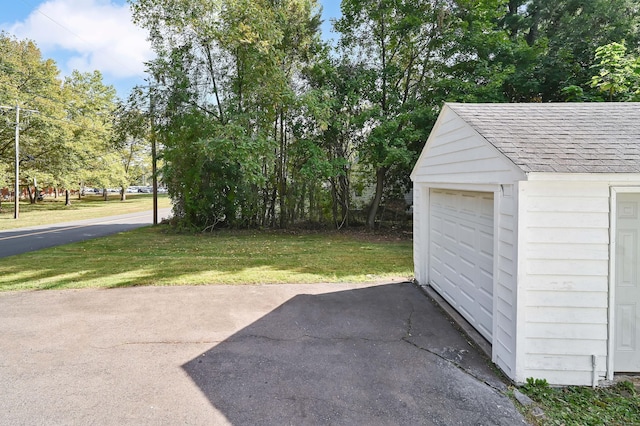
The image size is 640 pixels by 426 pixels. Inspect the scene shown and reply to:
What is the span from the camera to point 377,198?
1239cm

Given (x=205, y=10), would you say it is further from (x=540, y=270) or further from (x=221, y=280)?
(x=540, y=270)

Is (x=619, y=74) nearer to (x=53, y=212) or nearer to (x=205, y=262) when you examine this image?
(x=205, y=262)

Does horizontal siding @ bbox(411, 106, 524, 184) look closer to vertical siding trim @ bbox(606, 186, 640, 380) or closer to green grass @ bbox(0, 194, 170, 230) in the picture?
vertical siding trim @ bbox(606, 186, 640, 380)

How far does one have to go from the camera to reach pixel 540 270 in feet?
9.36

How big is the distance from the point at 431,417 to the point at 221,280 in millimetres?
4526

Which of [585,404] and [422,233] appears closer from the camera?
[585,404]

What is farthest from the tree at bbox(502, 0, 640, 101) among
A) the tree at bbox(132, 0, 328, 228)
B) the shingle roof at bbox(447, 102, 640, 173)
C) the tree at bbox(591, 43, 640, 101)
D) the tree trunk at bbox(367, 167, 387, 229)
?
the shingle roof at bbox(447, 102, 640, 173)

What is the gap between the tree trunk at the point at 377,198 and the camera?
1218cm

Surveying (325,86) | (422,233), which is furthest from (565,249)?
(325,86)

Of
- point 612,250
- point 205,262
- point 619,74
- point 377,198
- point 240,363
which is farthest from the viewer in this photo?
point 377,198

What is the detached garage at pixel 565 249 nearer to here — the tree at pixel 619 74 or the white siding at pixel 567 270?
the white siding at pixel 567 270

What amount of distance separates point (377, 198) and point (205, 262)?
700 centimetres

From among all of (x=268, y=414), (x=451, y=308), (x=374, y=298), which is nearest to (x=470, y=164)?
(x=451, y=308)

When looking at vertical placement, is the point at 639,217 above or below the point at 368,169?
below
